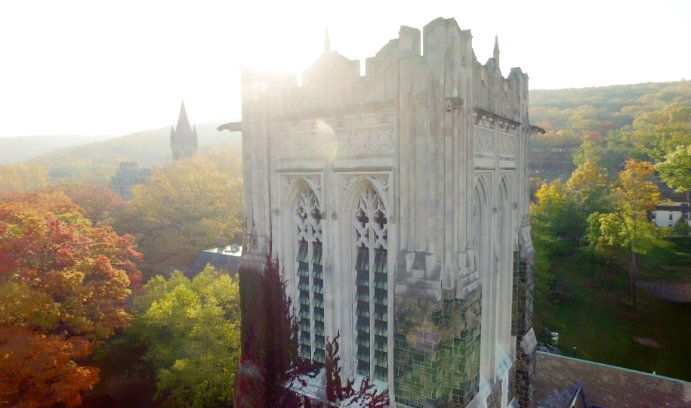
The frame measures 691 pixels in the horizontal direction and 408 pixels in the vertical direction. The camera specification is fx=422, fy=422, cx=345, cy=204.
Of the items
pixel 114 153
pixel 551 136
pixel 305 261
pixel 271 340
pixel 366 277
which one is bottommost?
pixel 271 340

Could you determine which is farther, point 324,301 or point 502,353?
point 502,353

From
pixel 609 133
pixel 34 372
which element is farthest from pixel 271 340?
pixel 609 133

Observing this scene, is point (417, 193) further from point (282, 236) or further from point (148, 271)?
point (148, 271)

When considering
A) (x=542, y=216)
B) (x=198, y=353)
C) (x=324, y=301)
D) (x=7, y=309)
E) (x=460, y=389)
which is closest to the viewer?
(x=460, y=389)

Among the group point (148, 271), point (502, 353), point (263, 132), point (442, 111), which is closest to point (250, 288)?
point (263, 132)

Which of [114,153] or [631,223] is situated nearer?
[631,223]

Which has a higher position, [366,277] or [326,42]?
[326,42]

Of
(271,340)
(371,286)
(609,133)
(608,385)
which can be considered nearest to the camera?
(371,286)

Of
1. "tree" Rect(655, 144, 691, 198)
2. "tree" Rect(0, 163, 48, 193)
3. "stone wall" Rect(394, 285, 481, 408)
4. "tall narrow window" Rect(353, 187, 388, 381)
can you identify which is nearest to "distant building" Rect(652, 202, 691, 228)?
"tree" Rect(655, 144, 691, 198)

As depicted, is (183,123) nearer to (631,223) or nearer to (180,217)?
(180,217)
